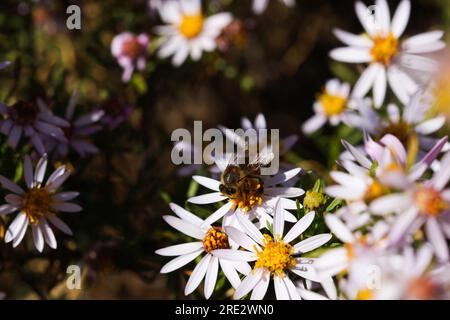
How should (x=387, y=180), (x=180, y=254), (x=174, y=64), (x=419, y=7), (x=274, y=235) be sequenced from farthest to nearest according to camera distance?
(x=419, y=7) < (x=174, y=64) < (x=180, y=254) < (x=274, y=235) < (x=387, y=180)

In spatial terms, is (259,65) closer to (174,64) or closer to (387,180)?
(174,64)

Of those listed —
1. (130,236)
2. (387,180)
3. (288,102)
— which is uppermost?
(288,102)

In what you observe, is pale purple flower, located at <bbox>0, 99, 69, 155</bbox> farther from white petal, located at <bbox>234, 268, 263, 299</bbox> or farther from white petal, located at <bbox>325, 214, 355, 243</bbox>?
white petal, located at <bbox>325, 214, 355, 243</bbox>

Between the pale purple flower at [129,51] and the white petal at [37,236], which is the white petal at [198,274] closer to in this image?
the white petal at [37,236]

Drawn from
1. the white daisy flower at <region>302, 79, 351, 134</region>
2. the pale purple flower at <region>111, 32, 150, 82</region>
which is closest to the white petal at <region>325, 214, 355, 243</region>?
the white daisy flower at <region>302, 79, 351, 134</region>

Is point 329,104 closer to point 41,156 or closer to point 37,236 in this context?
point 41,156

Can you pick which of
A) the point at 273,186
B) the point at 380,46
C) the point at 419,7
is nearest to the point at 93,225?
the point at 273,186

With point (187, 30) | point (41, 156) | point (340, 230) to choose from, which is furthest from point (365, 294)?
point (187, 30)
